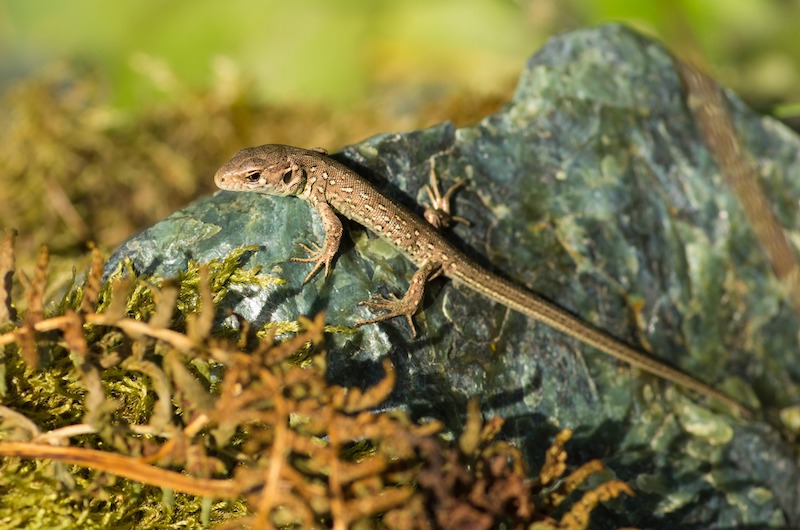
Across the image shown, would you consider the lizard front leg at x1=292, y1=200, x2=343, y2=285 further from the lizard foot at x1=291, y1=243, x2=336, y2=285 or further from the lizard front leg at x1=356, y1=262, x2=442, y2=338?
the lizard front leg at x1=356, y1=262, x2=442, y2=338

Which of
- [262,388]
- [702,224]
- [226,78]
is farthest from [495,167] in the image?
[226,78]

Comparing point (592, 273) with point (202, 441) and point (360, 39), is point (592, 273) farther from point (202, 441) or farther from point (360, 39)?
point (360, 39)

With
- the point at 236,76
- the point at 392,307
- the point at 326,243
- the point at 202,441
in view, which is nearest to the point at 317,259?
the point at 326,243

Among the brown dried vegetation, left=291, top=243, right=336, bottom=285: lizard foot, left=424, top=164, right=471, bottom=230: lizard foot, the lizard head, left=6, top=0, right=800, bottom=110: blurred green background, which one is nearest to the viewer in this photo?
the brown dried vegetation

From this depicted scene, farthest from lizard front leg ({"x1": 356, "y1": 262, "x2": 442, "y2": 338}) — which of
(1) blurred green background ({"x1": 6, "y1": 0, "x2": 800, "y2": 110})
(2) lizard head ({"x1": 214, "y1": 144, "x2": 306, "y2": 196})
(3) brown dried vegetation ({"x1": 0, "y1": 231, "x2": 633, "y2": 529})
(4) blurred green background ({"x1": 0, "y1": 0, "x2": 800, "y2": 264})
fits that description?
(1) blurred green background ({"x1": 6, "y1": 0, "x2": 800, "y2": 110})

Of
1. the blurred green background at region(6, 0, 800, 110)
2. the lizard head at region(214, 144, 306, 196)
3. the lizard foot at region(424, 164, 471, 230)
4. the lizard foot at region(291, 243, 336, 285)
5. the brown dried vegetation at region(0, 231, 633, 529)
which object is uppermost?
the blurred green background at region(6, 0, 800, 110)

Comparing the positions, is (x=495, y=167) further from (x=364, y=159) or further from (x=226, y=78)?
(x=226, y=78)
